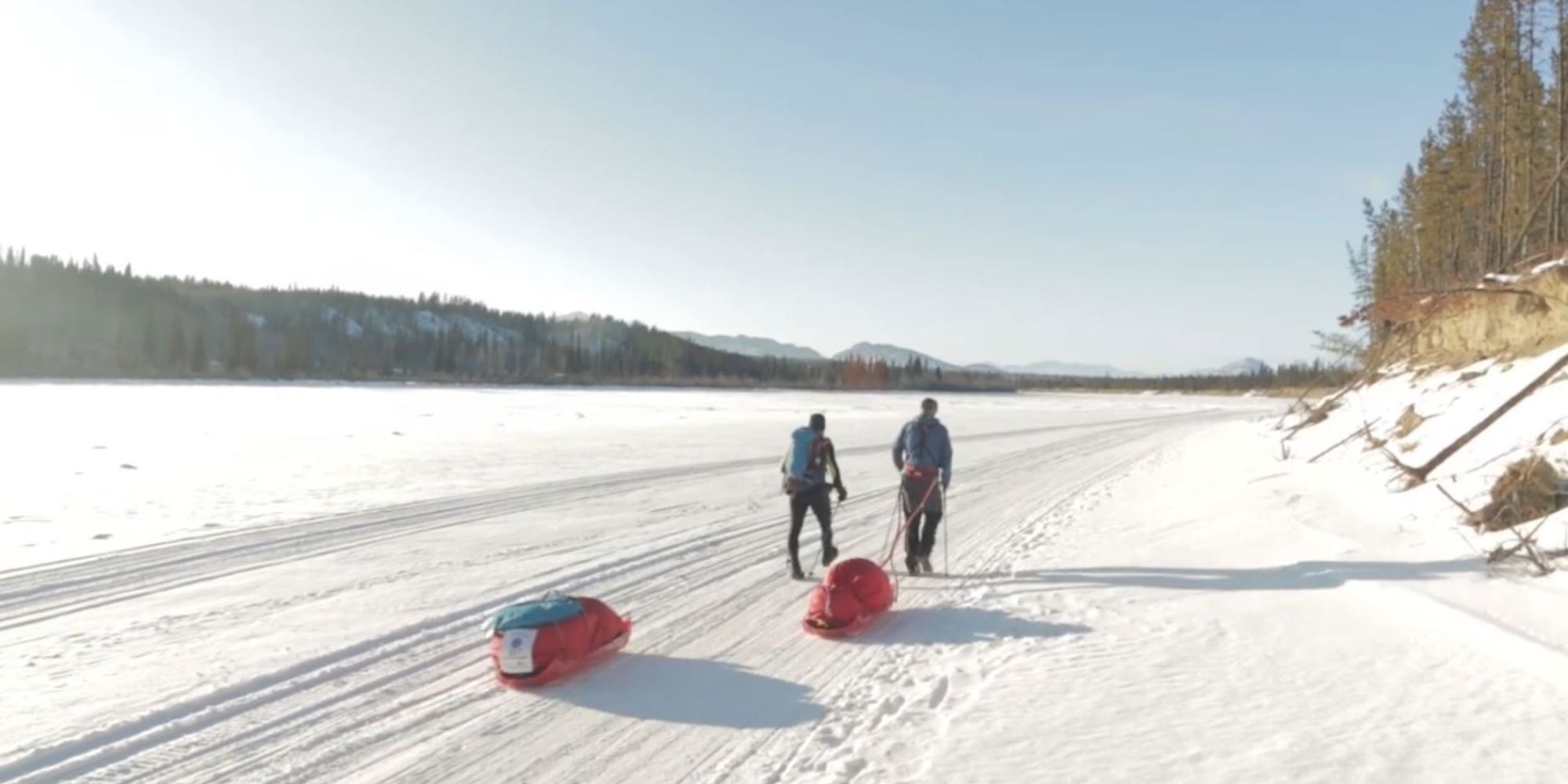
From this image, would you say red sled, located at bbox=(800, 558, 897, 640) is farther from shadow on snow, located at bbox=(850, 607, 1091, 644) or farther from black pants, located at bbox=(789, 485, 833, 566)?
black pants, located at bbox=(789, 485, 833, 566)

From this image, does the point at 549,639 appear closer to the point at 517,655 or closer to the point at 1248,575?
the point at 517,655

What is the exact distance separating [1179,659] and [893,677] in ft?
6.76

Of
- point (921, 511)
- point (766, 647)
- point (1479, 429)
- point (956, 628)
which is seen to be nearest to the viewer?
point (766, 647)

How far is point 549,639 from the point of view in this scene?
19.3 ft

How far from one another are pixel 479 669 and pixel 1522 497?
9082 millimetres

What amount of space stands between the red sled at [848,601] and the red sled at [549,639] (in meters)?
1.58

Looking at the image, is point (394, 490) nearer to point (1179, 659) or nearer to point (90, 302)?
point (1179, 659)

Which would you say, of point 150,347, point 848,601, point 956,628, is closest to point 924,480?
point 956,628

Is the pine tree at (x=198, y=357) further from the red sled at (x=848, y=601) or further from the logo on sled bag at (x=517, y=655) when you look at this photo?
the red sled at (x=848, y=601)

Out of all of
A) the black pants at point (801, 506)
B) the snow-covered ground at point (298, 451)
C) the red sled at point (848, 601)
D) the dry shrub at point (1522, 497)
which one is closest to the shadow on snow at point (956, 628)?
the red sled at point (848, 601)

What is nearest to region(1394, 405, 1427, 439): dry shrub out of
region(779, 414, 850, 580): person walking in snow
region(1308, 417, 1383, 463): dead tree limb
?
region(1308, 417, 1383, 463): dead tree limb

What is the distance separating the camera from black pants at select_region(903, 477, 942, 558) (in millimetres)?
9312

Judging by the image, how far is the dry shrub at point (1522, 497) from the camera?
7.98m

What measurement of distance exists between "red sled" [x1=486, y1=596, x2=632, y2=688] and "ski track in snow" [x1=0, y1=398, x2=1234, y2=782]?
0.45 ft
